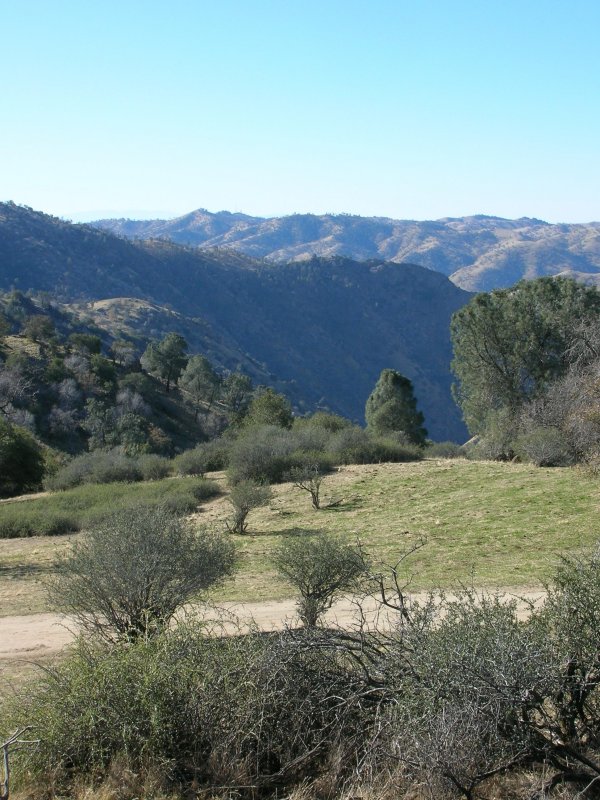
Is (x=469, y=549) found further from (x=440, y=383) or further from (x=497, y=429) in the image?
(x=440, y=383)

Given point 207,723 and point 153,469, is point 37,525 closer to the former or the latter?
point 153,469

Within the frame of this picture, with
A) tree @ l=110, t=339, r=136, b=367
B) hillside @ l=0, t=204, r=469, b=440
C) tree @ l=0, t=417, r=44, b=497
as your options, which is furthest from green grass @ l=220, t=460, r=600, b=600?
hillside @ l=0, t=204, r=469, b=440

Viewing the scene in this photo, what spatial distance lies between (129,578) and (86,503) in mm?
18461

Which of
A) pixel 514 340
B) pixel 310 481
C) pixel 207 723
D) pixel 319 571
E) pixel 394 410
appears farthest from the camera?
pixel 394 410

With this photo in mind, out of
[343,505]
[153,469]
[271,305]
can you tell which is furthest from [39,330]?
[271,305]

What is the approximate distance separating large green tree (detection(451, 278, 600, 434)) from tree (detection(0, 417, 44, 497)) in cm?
2124

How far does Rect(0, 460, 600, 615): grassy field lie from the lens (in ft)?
47.1

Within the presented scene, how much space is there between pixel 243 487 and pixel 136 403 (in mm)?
33372

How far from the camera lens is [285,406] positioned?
44.4 m

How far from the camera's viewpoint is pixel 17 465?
107ft

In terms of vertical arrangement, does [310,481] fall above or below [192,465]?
above

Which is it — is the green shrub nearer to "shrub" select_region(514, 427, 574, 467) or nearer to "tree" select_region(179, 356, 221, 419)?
"shrub" select_region(514, 427, 574, 467)

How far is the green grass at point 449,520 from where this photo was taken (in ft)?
47.2

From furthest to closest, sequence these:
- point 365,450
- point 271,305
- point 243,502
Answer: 1. point 271,305
2. point 365,450
3. point 243,502
